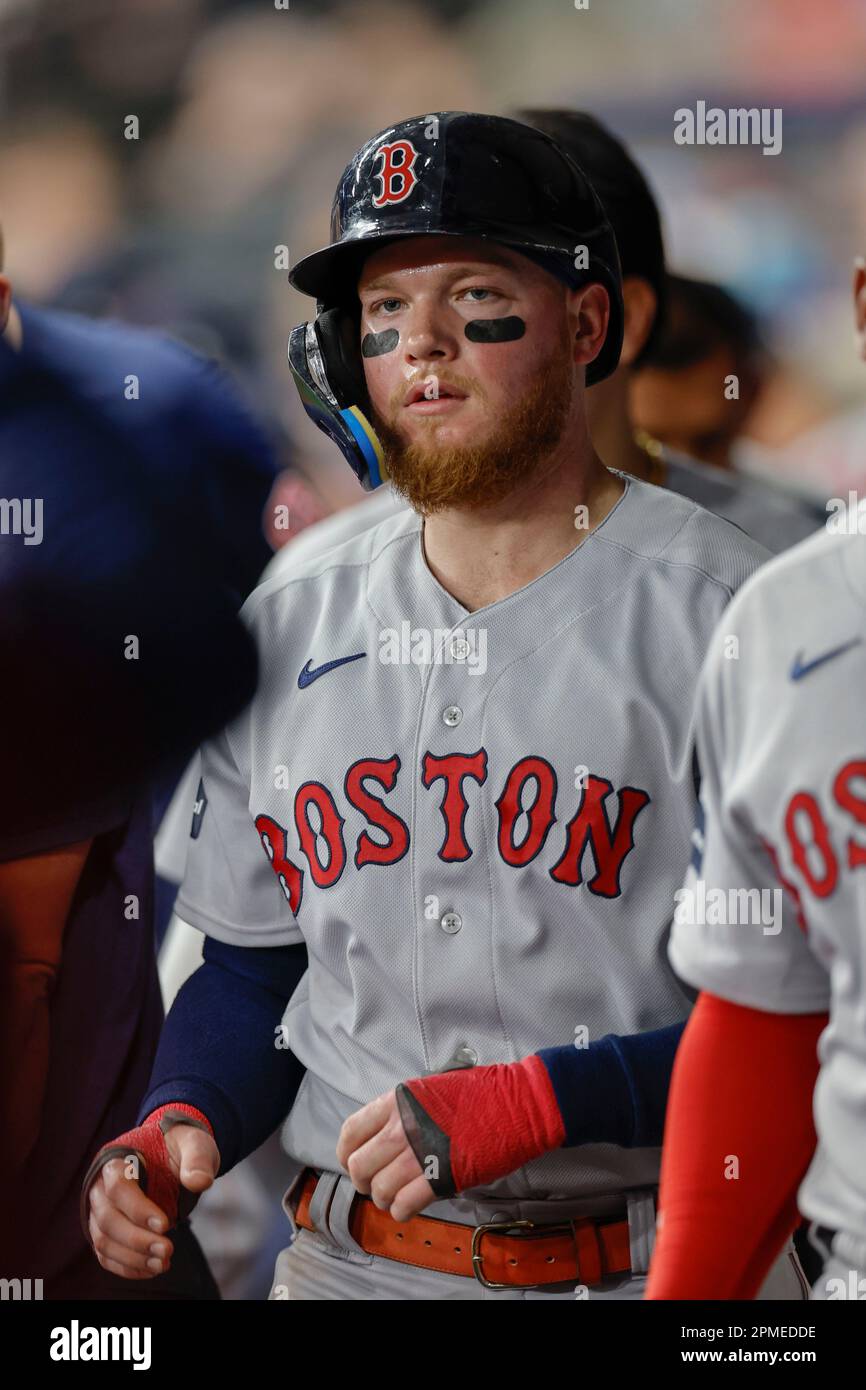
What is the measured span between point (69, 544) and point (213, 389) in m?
0.52

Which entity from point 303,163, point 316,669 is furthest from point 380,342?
point 303,163

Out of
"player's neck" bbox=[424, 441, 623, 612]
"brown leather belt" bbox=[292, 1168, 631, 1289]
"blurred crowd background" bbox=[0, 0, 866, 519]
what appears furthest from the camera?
"blurred crowd background" bbox=[0, 0, 866, 519]

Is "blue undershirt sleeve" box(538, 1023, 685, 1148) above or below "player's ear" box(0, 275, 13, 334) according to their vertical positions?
below

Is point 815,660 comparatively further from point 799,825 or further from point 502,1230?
point 502,1230

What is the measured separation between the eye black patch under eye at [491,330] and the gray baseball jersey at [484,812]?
209 millimetres

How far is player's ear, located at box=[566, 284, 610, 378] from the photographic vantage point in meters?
1.56

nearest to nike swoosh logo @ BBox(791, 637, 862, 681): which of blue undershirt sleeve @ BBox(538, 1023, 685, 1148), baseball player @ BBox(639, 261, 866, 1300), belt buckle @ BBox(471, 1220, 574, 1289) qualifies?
baseball player @ BBox(639, 261, 866, 1300)

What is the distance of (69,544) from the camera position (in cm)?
186

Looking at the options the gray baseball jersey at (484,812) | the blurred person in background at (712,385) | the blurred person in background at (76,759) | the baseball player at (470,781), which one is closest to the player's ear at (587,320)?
the baseball player at (470,781)

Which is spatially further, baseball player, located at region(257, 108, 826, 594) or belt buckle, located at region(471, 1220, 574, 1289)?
baseball player, located at region(257, 108, 826, 594)

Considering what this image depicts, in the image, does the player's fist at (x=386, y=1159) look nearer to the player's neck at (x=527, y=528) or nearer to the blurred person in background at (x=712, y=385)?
the player's neck at (x=527, y=528)

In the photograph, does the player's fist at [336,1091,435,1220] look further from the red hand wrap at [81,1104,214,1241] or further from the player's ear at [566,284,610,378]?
the player's ear at [566,284,610,378]

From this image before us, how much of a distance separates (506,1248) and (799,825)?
0.59 meters

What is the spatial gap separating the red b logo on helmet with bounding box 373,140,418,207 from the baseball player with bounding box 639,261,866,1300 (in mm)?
459
